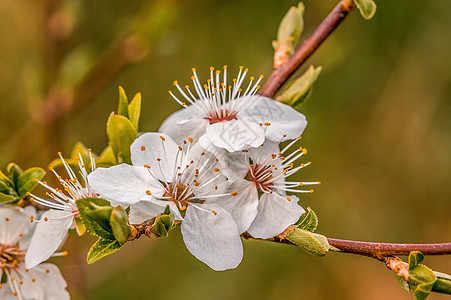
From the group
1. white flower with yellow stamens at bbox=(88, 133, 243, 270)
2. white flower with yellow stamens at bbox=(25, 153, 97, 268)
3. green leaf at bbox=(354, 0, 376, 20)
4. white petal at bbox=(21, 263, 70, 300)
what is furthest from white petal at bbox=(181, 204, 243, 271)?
green leaf at bbox=(354, 0, 376, 20)

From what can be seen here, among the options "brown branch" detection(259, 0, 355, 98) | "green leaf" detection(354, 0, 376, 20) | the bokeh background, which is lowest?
the bokeh background

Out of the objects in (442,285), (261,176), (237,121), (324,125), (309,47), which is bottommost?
(324,125)

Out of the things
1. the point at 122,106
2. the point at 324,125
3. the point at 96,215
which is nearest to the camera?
the point at 96,215

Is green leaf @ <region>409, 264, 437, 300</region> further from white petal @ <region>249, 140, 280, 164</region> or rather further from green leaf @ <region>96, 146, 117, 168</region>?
green leaf @ <region>96, 146, 117, 168</region>

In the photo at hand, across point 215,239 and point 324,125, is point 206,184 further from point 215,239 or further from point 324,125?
point 324,125

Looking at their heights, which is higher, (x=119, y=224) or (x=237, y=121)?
(x=237, y=121)

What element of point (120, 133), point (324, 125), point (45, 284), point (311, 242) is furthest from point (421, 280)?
point (324, 125)
